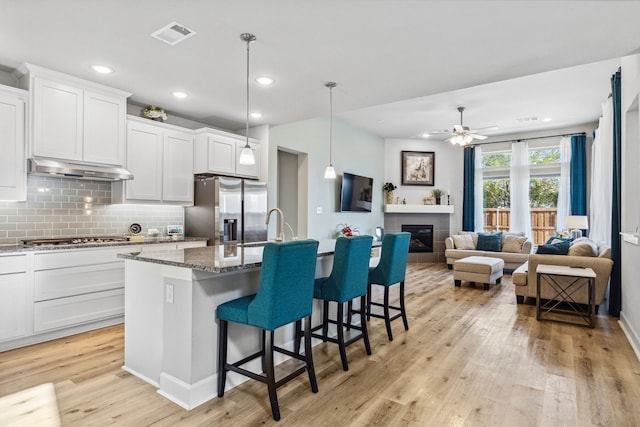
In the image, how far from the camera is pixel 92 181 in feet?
13.4

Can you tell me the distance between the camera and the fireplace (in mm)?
8789

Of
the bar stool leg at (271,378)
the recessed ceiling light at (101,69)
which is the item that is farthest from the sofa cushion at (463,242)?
the recessed ceiling light at (101,69)

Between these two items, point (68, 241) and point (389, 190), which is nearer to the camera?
point (68, 241)

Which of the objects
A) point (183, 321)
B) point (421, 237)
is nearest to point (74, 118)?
point (183, 321)

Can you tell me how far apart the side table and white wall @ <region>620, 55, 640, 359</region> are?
0.36 metres

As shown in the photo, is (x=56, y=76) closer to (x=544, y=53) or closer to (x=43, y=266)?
(x=43, y=266)

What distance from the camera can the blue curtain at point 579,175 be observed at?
7.20 m

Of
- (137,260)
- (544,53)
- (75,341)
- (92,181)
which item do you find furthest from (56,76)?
(544,53)

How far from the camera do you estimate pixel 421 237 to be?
8.84 metres

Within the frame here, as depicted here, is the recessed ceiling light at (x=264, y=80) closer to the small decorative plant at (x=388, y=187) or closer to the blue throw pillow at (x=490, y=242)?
the small decorative plant at (x=388, y=187)

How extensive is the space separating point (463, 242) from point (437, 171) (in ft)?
6.64

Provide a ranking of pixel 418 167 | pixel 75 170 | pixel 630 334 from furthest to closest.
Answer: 1. pixel 418 167
2. pixel 75 170
3. pixel 630 334

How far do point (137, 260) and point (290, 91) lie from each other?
2.38m

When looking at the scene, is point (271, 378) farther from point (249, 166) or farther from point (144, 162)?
point (249, 166)
